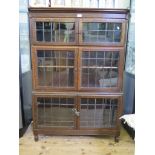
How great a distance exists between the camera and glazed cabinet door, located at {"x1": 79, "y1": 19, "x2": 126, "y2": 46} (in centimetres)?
206

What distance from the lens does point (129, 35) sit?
259 centimetres

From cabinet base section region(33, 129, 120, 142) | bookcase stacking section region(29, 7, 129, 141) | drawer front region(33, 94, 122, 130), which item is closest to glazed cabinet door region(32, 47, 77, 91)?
bookcase stacking section region(29, 7, 129, 141)

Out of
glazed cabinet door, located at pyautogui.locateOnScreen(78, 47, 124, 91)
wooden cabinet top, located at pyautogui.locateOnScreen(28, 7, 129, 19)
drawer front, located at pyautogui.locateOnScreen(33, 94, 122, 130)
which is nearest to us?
wooden cabinet top, located at pyautogui.locateOnScreen(28, 7, 129, 19)

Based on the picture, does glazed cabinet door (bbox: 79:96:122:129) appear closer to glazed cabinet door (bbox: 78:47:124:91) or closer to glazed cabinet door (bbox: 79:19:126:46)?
glazed cabinet door (bbox: 78:47:124:91)

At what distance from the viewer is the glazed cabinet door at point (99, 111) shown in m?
2.27

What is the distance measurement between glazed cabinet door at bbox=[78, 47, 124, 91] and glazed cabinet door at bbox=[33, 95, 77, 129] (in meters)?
0.25

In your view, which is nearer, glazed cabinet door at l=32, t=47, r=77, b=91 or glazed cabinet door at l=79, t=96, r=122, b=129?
glazed cabinet door at l=32, t=47, r=77, b=91

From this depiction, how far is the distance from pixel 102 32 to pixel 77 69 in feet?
1.49

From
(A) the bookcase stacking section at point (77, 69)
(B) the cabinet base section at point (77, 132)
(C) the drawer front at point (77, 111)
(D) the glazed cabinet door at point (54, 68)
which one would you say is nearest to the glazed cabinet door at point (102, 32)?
(A) the bookcase stacking section at point (77, 69)

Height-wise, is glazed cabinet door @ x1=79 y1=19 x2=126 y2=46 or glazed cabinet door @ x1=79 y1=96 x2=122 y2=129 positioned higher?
glazed cabinet door @ x1=79 y1=19 x2=126 y2=46

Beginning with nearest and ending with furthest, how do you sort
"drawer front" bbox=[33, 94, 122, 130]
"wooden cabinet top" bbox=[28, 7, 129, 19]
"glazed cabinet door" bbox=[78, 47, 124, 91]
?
"wooden cabinet top" bbox=[28, 7, 129, 19], "glazed cabinet door" bbox=[78, 47, 124, 91], "drawer front" bbox=[33, 94, 122, 130]
